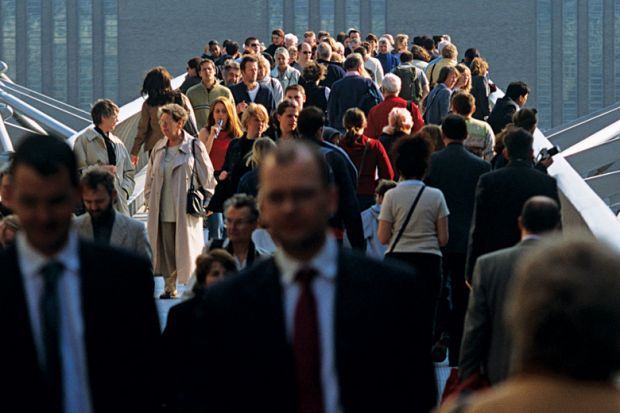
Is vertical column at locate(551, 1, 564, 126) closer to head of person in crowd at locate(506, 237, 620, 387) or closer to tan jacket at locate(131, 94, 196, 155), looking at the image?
tan jacket at locate(131, 94, 196, 155)

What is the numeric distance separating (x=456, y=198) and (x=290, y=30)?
46.1 meters

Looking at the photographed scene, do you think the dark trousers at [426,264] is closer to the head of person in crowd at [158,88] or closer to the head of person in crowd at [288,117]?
the head of person in crowd at [288,117]

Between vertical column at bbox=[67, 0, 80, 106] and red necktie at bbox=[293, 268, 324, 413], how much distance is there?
178ft

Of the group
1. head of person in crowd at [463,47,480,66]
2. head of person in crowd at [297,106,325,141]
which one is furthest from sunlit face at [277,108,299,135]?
head of person in crowd at [463,47,480,66]

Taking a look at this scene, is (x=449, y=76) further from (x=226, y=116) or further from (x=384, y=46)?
(x=384, y=46)

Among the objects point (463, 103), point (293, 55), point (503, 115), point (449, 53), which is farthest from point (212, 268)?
point (293, 55)

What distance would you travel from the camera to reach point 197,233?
11242mm

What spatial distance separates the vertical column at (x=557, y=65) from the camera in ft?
183

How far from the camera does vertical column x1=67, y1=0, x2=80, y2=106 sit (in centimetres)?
5694

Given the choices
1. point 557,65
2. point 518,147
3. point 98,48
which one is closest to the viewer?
point 518,147

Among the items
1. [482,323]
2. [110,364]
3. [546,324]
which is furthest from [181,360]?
[546,324]

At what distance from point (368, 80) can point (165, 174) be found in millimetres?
3670

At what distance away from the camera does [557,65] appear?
5716 cm

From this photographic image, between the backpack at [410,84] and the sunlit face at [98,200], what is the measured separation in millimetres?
9593
